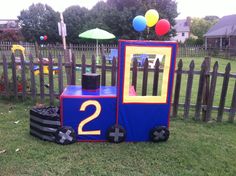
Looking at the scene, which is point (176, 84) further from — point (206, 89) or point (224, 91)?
point (224, 91)

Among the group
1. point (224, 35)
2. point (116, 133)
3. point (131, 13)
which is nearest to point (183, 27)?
point (224, 35)

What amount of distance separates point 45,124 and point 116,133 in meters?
1.09

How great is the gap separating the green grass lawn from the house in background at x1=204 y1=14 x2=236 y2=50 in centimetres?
2986

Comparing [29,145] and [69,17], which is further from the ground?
[69,17]

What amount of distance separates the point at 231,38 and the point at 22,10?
32554 mm

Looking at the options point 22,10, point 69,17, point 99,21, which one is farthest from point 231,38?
point 22,10

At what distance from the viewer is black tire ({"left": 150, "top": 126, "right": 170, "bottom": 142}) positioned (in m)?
3.89

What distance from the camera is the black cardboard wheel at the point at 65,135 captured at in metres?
3.76

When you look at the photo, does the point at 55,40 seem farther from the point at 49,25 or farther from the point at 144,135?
the point at 144,135

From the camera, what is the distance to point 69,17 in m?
38.3

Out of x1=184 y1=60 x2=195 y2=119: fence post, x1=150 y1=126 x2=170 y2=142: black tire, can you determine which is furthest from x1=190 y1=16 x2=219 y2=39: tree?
x1=150 y1=126 x2=170 y2=142: black tire

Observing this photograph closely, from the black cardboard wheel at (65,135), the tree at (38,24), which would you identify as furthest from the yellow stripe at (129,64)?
the tree at (38,24)

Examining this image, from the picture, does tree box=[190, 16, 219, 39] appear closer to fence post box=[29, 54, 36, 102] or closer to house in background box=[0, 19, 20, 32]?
house in background box=[0, 19, 20, 32]

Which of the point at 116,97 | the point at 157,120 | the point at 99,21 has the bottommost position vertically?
the point at 157,120
